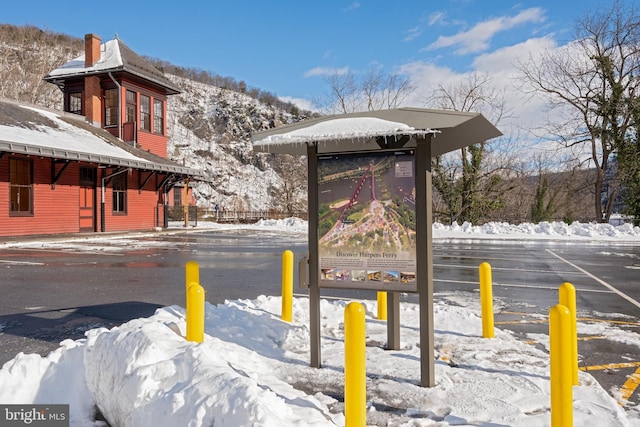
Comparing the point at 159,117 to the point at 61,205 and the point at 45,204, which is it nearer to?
the point at 61,205

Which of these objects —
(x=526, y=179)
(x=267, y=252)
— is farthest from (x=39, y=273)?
(x=526, y=179)

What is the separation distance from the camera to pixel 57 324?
634cm

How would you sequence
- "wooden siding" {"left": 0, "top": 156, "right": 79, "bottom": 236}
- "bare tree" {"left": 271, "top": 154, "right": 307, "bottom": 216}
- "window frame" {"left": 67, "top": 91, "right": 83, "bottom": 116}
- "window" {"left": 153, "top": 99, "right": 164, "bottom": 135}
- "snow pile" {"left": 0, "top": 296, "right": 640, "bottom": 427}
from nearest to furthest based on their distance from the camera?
1. "snow pile" {"left": 0, "top": 296, "right": 640, "bottom": 427}
2. "wooden siding" {"left": 0, "top": 156, "right": 79, "bottom": 236}
3. "window frame" {"left": 67, "top": 91, "right": 83, "bottom": 116}
4. "window" {"left": 153, "top": 99, "right": 164, "bottom": 135}
5. "bare tree" {"left": 271, "top": 154, "right": 307, "bottom": 216}

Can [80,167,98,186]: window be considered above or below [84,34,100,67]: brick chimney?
below

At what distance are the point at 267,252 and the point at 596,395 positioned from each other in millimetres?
13780

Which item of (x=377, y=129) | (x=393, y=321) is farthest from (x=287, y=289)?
(x=377, y=129)

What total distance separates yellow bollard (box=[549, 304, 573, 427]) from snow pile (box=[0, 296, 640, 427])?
1.91 ft

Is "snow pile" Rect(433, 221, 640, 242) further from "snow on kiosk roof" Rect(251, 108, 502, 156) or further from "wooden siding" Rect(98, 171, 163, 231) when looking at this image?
"snow on kiosk roof" Rect(251, 108, 502, 156)

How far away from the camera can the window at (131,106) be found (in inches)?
1121

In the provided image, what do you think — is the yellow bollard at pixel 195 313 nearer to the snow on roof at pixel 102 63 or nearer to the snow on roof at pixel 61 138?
the snow on roof at pixel 61 138

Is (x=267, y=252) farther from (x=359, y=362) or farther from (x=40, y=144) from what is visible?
(x=359, y=362)

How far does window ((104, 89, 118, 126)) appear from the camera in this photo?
93.0 feet

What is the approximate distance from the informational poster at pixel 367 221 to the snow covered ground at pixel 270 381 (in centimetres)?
97

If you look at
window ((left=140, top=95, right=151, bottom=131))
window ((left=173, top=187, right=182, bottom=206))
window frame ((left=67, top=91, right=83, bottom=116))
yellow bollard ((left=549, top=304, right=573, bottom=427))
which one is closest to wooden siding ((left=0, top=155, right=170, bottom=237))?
window ((left=140, top=95, right=151, bottom=131))
